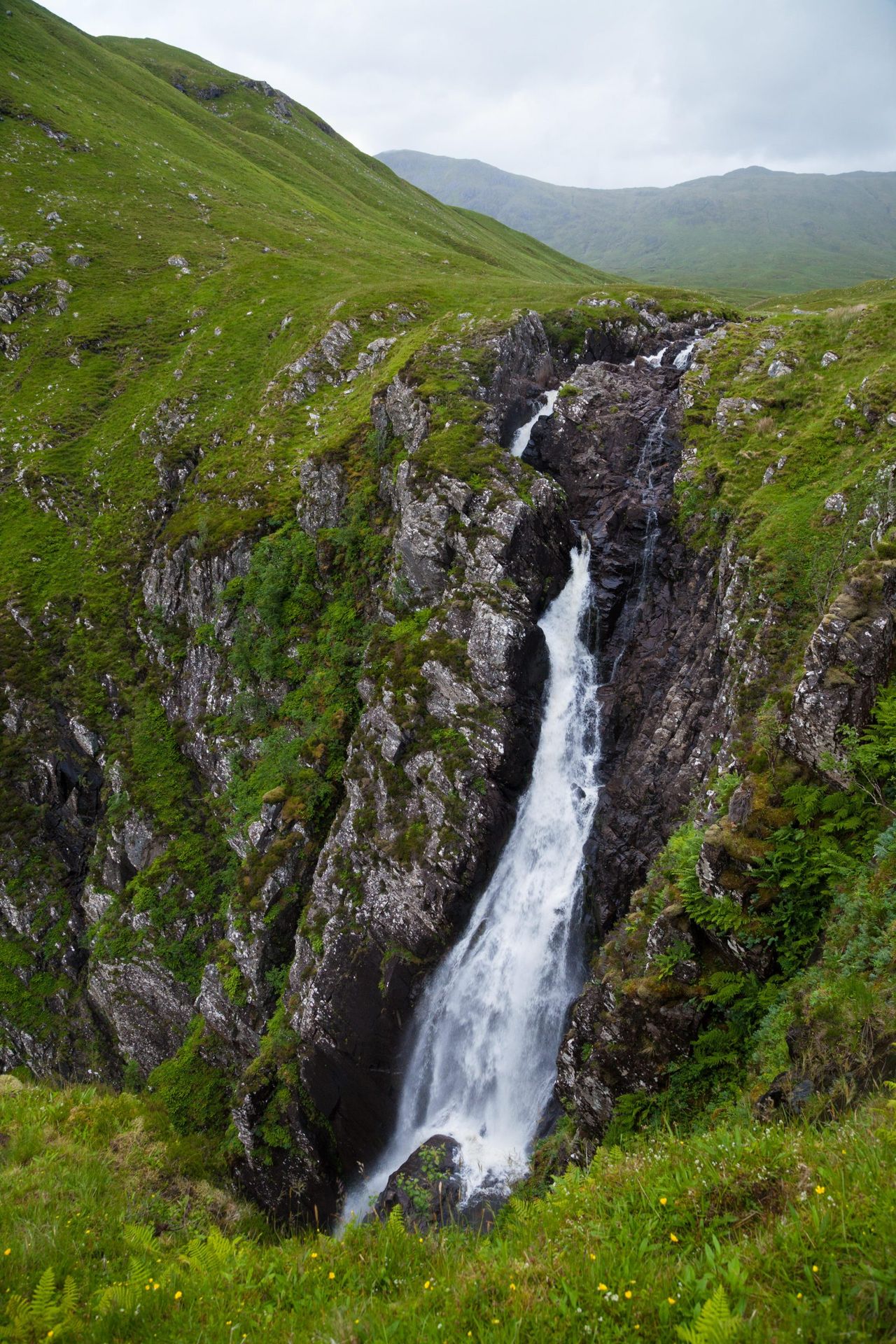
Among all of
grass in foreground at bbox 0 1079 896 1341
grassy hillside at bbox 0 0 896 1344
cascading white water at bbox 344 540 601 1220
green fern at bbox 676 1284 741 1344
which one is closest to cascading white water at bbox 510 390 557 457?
grassy hillside at bbox 0 0 896 1344

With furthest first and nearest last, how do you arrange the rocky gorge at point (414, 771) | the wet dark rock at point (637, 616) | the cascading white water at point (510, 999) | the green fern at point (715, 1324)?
the wet dark rock at point (637, 616) → the rocky gorge at point (414, 771) → the cascading white water at point (510, 999) → the green fern at point (715, 1324)

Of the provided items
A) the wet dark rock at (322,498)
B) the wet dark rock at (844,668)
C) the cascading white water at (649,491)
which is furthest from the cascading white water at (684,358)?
the wet dark rock at (844,668)

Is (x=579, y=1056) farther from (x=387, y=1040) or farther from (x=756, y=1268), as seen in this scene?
(x=756, y=1268)

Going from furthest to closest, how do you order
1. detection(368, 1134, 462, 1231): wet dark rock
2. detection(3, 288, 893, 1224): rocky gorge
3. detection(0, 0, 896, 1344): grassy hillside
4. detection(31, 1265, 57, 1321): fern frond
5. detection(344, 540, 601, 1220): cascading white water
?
detection(3, 288, 893, 1224): rocky gorge
detection(344, 540, 601, 1220): cascading white water
detection(368, 1134, 462, 1231): wet dark rock
detection(0, 0, 896, 1344): grassy hillside
detection(31, 1265, 57, 1321): fern frond

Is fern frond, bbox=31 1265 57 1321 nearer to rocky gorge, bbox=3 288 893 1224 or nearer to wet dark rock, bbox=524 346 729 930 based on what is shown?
rocky gorge, bbox=3 288 893 1224

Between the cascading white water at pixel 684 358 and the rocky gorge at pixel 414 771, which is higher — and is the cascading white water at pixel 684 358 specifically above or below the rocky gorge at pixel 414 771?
above

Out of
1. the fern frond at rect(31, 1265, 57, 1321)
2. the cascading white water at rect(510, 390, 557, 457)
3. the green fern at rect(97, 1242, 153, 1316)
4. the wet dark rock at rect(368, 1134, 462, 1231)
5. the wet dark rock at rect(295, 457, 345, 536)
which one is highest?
→ the cascading white water at rect(510, 390, 557, 457)

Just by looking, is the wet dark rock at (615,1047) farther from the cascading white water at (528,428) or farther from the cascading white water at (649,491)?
the cascading white water at (528,428)
